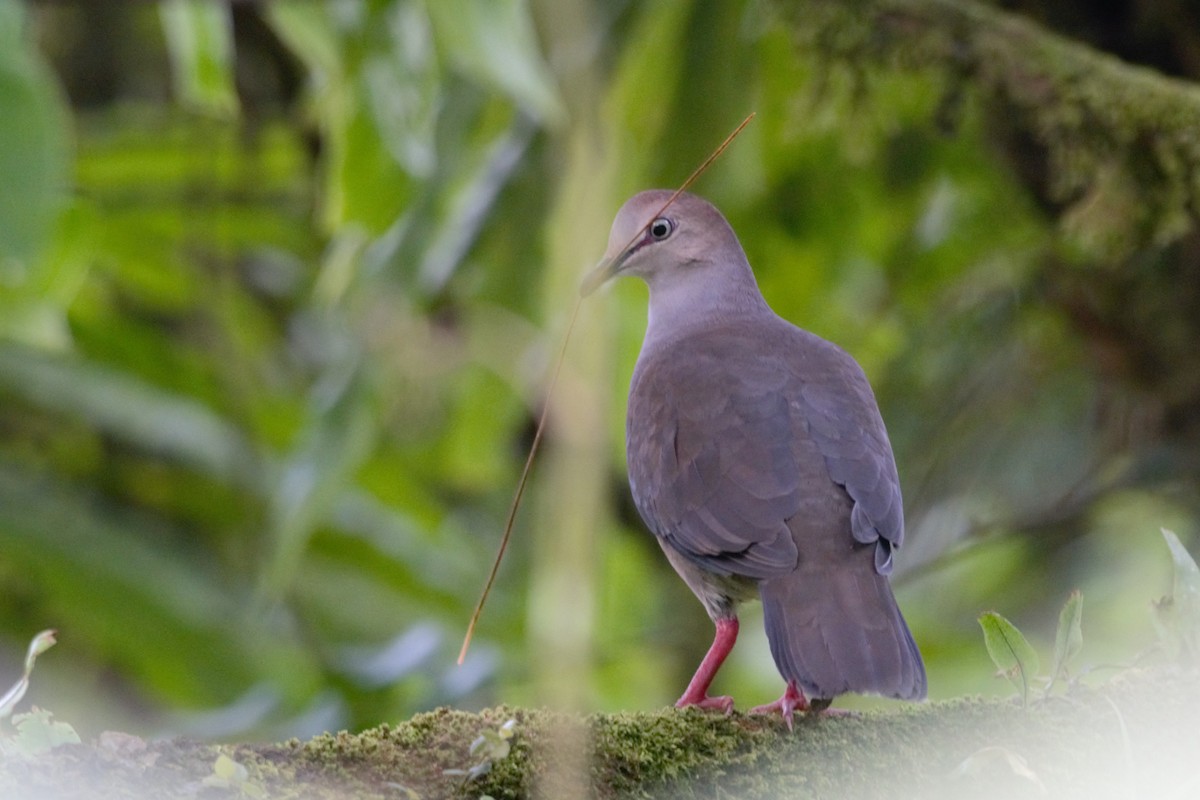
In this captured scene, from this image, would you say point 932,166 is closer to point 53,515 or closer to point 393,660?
point 393,660

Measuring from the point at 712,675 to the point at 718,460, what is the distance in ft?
1.42

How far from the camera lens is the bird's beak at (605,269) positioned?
322cm

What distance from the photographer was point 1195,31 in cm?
472

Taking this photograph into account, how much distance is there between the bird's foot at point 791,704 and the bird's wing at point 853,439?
11.9 inches

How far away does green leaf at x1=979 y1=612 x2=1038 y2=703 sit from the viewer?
2135mm

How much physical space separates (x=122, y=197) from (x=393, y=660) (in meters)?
2.65

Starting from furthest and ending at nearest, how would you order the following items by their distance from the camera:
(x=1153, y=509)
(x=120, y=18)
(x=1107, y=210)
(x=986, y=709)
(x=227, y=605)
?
(x=120, y=18), (x=227, y=605), (x=1153, y=509), (x=1107, y=210), (x=986, y=709)

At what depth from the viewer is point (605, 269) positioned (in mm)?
3383

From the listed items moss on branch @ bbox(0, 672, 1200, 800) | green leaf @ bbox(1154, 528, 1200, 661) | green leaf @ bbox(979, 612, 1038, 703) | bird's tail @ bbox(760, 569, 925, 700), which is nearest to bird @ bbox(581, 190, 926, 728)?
bird's tail @ bbox(760, 569, 925, 700)

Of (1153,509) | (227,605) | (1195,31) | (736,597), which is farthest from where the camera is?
(227,605)

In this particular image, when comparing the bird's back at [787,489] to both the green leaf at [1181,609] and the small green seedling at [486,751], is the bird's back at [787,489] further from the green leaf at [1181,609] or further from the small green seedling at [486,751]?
the small green seedling at [486,751]

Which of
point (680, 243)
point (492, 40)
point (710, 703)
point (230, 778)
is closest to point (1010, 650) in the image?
point (710, 703)

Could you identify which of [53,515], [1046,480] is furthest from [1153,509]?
[53,515]

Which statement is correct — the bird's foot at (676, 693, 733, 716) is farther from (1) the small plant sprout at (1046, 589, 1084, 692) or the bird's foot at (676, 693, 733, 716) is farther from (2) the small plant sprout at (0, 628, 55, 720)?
(2) the small plant sprout at (0, 628, 55, 720)
